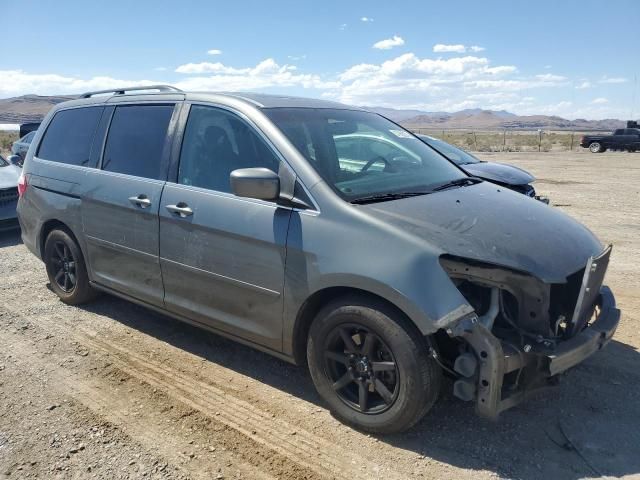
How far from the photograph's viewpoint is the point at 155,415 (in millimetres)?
3381

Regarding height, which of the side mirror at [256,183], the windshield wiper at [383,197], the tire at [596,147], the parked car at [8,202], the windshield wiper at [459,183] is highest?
the side mirror at [256,183]

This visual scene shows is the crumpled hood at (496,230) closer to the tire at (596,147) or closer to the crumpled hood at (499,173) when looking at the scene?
the crumpled hood at (499,173)

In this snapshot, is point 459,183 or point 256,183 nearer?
point 256,183

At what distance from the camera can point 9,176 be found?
8.90 m

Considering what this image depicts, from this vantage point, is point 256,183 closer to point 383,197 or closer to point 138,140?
point 383,197

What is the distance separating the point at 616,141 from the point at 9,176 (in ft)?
109

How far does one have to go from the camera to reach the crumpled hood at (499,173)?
24.8 feet

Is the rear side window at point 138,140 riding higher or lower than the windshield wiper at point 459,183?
higher

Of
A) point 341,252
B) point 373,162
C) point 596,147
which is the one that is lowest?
point 596,147

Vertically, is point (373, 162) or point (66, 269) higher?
point (373, 162)

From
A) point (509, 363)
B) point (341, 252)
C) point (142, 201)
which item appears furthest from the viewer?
point (142, 201)

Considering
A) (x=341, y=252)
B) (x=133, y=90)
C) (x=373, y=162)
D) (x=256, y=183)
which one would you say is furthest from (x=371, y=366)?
(x=133, y=90)

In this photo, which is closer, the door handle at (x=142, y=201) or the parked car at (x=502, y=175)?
the door handle at (x=142, y=201)

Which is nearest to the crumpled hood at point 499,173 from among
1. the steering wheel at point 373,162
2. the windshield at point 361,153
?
the windshield at point 361,153
